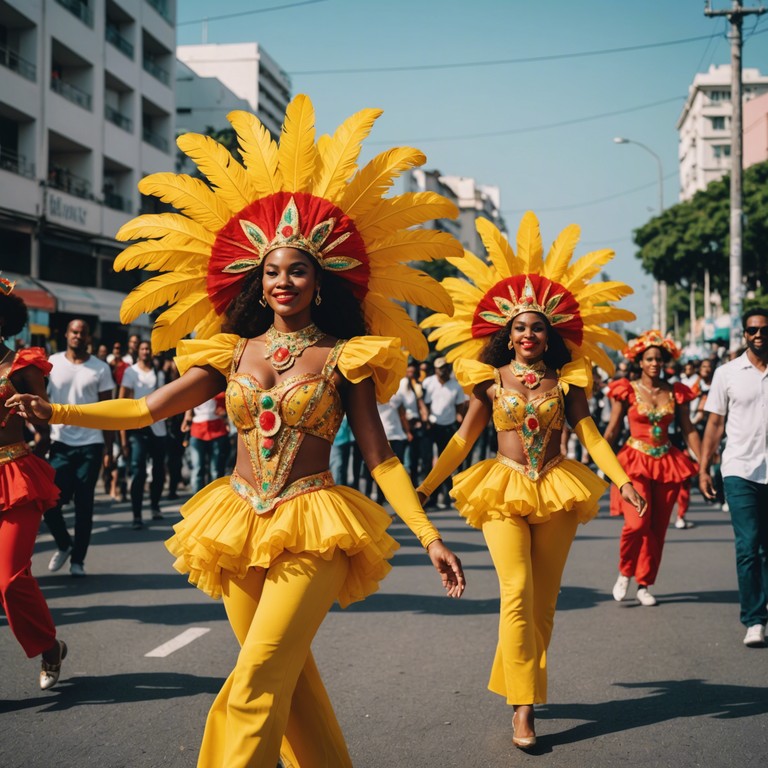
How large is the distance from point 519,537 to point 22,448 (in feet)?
9.11

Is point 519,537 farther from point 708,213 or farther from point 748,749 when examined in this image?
point 708,213

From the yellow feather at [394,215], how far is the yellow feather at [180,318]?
0.70 m

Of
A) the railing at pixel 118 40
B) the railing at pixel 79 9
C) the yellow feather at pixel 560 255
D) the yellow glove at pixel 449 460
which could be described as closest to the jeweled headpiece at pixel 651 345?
the yellow feather at pixel 560 255

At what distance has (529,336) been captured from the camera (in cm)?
584

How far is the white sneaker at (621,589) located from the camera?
323 inches

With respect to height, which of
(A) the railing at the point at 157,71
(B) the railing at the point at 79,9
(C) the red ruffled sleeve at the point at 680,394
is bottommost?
(C) the red ruffled sleeve at the point at 680,394

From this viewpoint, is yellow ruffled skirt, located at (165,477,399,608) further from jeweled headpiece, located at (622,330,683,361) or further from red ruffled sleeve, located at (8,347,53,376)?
jeweled headpiece, located at (622,330,683,361)

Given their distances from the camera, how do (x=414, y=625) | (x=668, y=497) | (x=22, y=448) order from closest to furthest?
(x=22, y=448) < (x=414, y=625) < (x=668, y=497)

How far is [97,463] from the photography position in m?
9.06

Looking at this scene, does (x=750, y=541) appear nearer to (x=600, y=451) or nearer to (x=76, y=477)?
(x=600, y=451)

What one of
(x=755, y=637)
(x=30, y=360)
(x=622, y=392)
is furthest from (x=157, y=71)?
(x=755, y=637)

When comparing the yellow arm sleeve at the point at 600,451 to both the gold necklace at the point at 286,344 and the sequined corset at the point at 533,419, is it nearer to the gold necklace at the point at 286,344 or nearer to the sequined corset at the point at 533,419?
the sequined corset at the point at 533,419

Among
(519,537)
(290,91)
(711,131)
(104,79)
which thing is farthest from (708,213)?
(711,131)

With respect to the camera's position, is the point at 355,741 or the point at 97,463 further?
the point at 97,463
